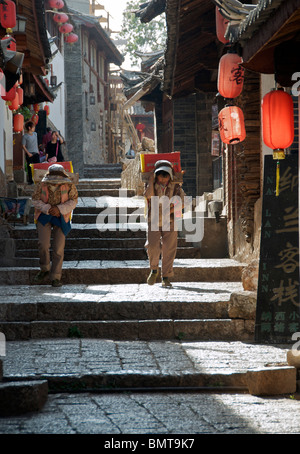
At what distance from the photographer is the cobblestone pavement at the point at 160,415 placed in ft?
17.4

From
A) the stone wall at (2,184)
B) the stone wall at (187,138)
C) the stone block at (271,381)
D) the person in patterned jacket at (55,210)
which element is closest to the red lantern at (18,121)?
the stone wall at (2,184)

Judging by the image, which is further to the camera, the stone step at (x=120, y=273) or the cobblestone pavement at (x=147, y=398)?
the stone step at (x=120, y=273)

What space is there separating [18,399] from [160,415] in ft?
3.74

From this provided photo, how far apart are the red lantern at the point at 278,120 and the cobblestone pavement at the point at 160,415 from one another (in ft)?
9.92

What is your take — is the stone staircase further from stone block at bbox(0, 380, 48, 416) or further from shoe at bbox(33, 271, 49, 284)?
stone block at bbox(0, 380, 48, 416)

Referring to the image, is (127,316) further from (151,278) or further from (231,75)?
(231,75)

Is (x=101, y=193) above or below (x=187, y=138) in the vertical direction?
below

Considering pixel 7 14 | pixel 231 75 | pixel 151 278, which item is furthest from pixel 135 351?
pixel 7 14

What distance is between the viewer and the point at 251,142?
450 inches

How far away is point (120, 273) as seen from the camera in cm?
1192

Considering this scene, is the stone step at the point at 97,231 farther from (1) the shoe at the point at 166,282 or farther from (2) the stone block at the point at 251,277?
(2) the stone block at the point at 251,277

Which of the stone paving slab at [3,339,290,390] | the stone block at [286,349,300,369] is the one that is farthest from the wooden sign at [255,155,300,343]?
the stone block at [286,349,300,369]

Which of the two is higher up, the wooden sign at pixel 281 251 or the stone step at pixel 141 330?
the wooden sign at pixel 281 251

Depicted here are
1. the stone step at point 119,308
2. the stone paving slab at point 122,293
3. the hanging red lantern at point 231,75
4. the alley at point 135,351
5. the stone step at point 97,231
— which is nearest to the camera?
the alley at point 135,351
